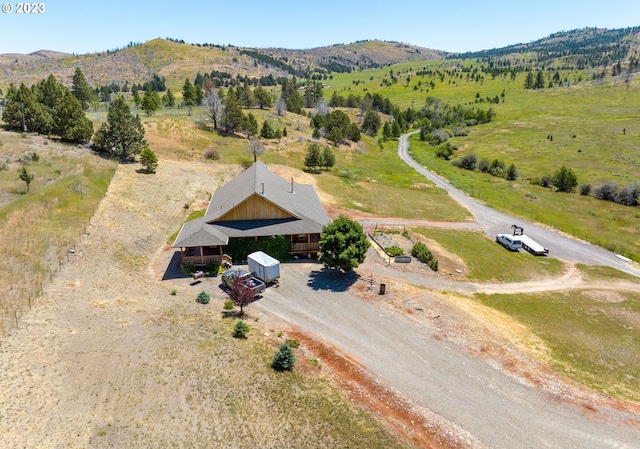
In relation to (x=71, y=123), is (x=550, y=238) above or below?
below

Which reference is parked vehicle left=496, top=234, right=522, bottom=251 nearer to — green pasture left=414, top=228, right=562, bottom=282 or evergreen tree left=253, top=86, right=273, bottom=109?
green pasture left=414, top=228, right=562, bottom=282

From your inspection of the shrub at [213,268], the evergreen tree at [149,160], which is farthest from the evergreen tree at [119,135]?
the shrub at [213,268]

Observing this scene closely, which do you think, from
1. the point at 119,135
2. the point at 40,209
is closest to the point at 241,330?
the point at 40,209

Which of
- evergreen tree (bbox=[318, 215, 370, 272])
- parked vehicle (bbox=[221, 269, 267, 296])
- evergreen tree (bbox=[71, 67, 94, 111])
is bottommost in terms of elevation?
parked vehicle (bbox=[221, 269, 267, 296])

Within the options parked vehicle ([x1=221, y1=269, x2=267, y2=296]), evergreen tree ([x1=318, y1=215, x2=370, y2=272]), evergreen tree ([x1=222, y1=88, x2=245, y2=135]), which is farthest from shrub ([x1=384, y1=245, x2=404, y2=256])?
evergreen tree ([x1=222, y1=88, x2=245, y2=135])

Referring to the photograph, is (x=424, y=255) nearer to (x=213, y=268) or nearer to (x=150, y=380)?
(x=213, y=268)

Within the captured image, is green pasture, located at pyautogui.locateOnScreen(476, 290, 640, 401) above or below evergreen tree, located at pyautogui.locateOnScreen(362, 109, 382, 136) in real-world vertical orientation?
below

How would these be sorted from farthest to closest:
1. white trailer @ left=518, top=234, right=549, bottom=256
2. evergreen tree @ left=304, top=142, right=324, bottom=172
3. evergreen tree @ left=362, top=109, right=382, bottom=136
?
evergreen tree @ left=362, top=109, right=382, bottom=136 → evergreen tree @ left=304, top=142, right=324, bottom=172 → white trailer @ left=518, top=234, right=549, bottom=256
